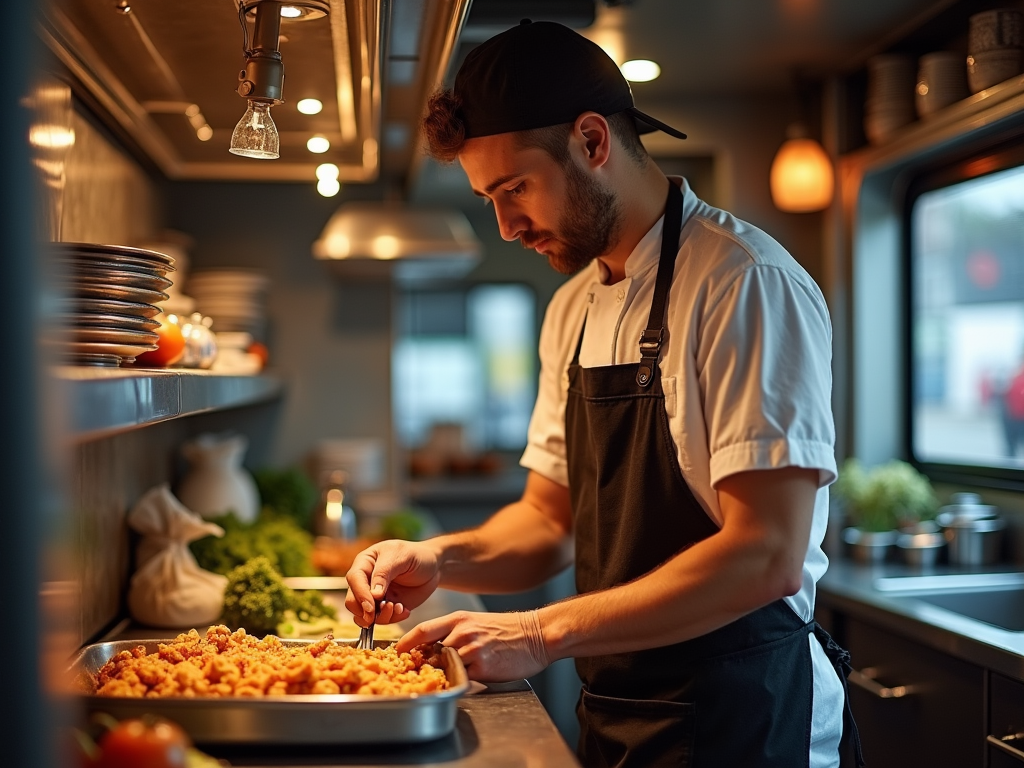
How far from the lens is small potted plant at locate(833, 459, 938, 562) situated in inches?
123

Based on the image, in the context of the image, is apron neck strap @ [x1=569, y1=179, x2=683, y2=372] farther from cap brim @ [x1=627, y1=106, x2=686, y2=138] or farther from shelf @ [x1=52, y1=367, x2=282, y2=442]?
shelf @ [x1=52, y1=367, x2=282, y2=442]

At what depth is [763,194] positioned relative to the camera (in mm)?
3670

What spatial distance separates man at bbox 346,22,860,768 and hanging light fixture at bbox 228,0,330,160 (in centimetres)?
26

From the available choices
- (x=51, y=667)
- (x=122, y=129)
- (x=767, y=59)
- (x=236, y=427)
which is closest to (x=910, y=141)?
(x=767, y=59)

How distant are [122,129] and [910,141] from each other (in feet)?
7.32

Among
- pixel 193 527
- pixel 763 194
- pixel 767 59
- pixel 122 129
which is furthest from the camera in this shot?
pixel 763 194

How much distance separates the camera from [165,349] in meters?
1.80

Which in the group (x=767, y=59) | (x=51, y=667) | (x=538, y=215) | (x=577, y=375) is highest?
(x=767, y=59)

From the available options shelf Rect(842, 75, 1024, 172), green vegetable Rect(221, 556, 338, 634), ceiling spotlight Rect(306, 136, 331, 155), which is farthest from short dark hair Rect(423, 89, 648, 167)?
shelf Rect(842, 75, 1024, 172)

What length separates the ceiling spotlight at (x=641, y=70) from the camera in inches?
127

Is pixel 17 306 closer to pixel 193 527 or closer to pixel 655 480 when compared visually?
pixel 655 480

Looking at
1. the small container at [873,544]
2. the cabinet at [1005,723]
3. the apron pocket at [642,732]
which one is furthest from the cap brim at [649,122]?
the small container at [873,544]

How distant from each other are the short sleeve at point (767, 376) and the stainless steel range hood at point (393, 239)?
197 cm

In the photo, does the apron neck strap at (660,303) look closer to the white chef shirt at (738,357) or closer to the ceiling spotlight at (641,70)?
the white chef shirt at (738,357)
